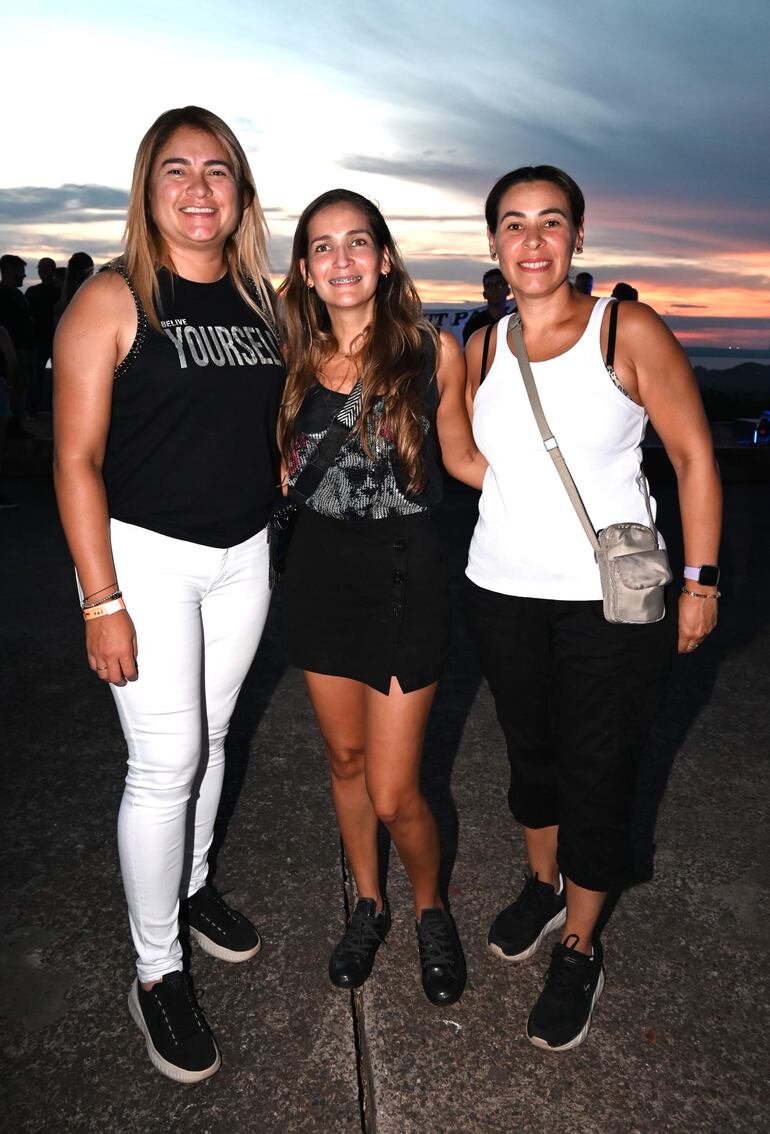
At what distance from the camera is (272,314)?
2.76 m

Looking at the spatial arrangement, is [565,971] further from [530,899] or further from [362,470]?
[362,470]

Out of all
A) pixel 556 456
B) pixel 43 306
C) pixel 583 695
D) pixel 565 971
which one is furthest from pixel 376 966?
pixel 43 306

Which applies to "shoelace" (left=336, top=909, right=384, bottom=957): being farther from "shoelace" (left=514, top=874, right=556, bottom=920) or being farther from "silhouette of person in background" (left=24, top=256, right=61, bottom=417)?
Answer: "silhouette of person in background" (left=24, top=256, right=61, bottom=417)

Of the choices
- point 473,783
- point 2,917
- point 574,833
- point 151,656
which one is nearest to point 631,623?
point 574,833

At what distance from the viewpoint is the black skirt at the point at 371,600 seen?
2578 mm

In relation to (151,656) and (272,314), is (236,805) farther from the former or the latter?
(272,314)

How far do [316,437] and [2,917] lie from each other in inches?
75.2

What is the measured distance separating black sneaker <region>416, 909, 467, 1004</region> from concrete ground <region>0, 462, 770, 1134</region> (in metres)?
0.05

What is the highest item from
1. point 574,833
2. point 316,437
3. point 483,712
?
point 316,437

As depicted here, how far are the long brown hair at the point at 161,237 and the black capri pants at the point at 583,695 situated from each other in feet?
3.83

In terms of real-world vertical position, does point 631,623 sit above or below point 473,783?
above

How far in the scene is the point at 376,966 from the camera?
9.40 ft

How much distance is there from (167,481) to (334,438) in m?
0.48

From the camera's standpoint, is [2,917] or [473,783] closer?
[2,917]
